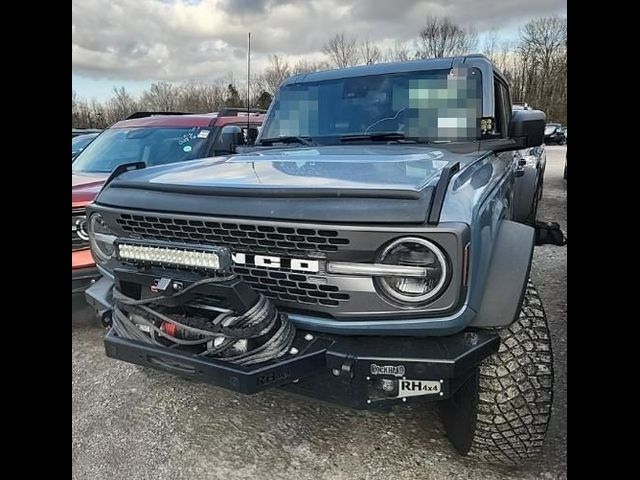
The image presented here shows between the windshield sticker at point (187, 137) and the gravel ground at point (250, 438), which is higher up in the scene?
the windshield sticker at point (187, 137)

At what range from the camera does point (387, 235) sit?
1.96 m

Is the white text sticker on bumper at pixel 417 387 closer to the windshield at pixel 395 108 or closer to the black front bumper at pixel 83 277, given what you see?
the windshield at pixel 395 108

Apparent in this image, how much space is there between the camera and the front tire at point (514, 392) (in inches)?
88.6

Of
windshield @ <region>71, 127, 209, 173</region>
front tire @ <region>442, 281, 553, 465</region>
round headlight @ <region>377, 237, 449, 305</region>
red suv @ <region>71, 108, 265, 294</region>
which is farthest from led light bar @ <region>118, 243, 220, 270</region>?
windshield @ <region>71, 127, 209, 173</region>

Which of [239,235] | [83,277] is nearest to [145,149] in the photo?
[83,277]

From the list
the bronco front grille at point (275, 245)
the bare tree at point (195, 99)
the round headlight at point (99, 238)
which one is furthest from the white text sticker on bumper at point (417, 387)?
the bare tree at point (195, 99)

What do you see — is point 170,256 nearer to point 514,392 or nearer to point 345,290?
point 345,290

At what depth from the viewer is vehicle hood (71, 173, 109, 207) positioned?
4.18m

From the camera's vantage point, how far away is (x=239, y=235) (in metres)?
2.21

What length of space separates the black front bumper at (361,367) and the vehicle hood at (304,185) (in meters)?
0.50
